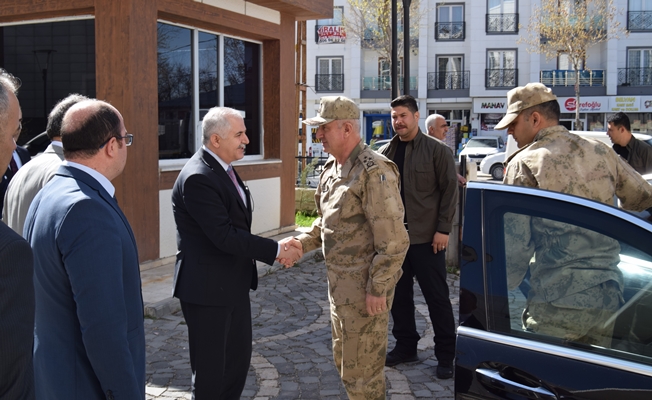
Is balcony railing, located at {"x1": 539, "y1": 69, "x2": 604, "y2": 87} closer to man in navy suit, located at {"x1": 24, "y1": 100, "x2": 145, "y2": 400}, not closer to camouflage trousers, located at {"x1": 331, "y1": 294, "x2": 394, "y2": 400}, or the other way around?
camouflage trousers, located at {"x1": 331, "y1": 294, "x2": 394, "y2": 400}

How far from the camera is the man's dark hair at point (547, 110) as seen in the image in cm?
373

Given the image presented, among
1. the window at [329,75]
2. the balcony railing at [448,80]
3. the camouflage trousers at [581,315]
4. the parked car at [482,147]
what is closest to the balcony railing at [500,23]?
the balcony railing at [448,80]

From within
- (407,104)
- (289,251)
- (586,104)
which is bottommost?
(289,251)

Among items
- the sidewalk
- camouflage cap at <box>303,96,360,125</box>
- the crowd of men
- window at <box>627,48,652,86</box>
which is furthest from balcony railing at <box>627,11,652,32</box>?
camouflage cap at <box>303,96,360,125</box>

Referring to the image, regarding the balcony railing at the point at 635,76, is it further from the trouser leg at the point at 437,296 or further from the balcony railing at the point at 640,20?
the trouser leg at the point at 437,296

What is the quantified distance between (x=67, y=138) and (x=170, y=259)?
6.68m

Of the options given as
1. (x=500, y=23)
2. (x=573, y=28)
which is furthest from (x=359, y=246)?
(x=500, y=23)

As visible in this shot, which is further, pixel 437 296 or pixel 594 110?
pixel 594 110

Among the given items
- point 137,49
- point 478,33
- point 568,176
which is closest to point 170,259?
point 137,49

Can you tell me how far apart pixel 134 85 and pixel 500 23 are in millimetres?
39601

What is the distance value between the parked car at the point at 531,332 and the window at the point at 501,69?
140ft

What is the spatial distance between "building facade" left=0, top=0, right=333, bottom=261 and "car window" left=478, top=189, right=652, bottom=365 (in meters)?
6.21

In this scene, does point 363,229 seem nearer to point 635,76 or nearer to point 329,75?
point 329,75

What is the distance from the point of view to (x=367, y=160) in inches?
149
